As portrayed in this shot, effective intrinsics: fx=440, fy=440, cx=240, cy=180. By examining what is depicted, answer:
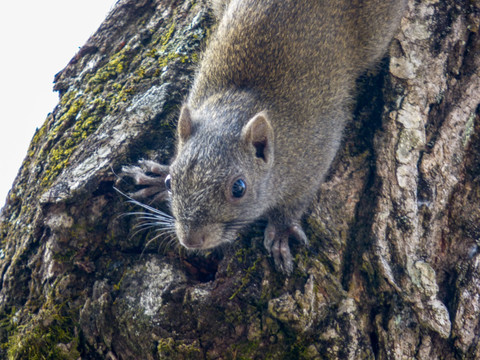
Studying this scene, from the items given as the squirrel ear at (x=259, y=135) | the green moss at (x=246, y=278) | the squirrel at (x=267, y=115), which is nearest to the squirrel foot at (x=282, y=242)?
the squirrel at (x=267, y=115)

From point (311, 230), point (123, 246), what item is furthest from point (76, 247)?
point (311, 230)

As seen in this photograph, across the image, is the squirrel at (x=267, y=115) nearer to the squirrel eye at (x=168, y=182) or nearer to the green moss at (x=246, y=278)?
the squirrel eye at (x=168, y=182)

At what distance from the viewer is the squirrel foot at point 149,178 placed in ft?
11.3

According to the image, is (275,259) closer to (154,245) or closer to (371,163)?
(154,245)

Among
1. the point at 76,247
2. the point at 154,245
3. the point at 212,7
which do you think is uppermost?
the point at 212,7

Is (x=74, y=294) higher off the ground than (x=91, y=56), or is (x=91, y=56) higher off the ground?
(x=91, y=56)

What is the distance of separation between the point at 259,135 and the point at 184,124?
63 cm

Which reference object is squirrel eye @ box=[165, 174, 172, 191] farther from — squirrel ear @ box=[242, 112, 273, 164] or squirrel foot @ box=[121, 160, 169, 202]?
squirrel ear @ box=[242, 112, 273, 164]

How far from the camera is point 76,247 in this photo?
3.21m

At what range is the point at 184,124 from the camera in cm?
361

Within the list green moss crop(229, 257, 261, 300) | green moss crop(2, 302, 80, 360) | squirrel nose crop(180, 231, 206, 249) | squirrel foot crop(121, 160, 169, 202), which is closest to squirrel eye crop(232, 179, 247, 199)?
squirrel nose crop(180, 231, 206, 249)

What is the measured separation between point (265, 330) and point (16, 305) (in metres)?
1.89

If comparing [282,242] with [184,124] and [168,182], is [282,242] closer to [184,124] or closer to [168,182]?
[168,182]

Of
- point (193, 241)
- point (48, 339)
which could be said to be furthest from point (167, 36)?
point (48, 339)
